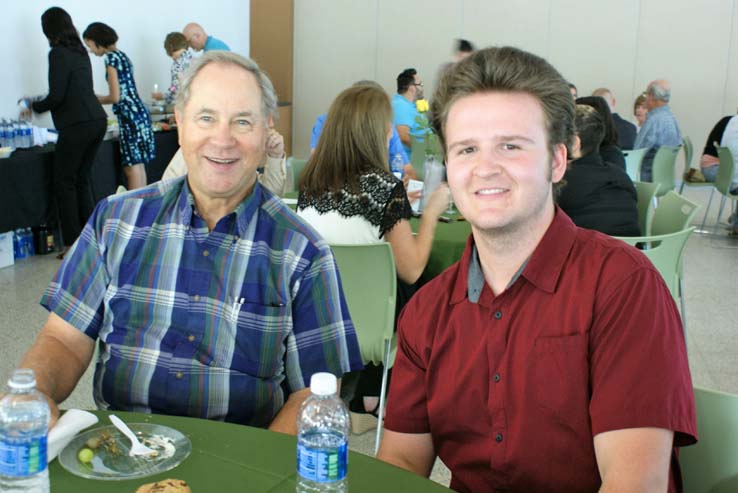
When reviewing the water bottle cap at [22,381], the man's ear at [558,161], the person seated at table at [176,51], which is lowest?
the water bottle cap at [22,381]

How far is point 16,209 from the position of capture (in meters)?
5.66

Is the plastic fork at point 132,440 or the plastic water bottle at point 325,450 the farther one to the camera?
the plastic fork at point 132,440

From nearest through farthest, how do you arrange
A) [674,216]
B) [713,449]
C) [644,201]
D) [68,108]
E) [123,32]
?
[713,449] < [674,216] < [644,201] < [68,108] < [123,32]

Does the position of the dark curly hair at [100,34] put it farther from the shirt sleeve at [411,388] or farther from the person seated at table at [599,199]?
the shirt sleeve at [411,388]

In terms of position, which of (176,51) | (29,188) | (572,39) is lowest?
(29,188)

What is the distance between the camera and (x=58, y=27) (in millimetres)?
5844

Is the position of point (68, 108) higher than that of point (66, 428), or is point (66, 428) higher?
point (68, 108)

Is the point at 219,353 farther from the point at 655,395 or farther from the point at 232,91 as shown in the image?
the point at 655,395

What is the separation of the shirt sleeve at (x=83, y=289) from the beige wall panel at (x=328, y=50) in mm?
9984

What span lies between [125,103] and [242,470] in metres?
6.09

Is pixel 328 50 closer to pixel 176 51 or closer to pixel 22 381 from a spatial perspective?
pixel 176 51

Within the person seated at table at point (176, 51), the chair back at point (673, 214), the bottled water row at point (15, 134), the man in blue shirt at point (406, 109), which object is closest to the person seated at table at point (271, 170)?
the chair back at point (673, 214)

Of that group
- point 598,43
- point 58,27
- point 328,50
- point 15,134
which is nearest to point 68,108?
point 15,134

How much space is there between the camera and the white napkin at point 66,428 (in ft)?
4.55
